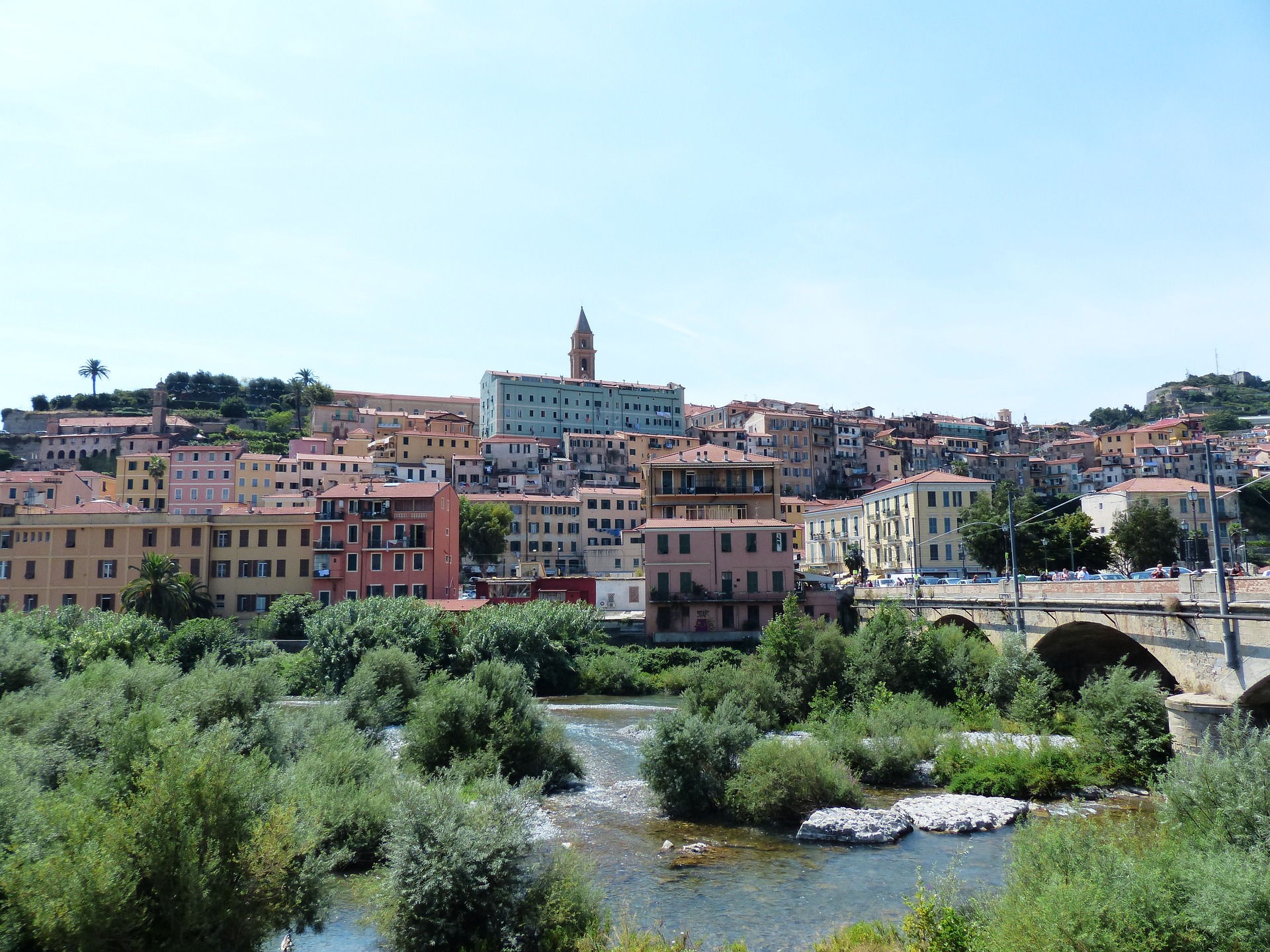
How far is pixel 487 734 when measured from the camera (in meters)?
26.8

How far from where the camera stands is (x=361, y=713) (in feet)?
Answer: 105

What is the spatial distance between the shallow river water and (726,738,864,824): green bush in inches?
28.1

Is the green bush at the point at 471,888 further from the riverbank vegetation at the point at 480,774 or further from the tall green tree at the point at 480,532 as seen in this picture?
the tall green tree at the point at 480,532

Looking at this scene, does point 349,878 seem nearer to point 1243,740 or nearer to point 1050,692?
point 1243,740

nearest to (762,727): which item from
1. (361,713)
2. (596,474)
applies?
(361,713)

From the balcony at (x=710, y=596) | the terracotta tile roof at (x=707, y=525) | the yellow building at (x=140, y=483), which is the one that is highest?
the yellow building at (x=140, y=483)

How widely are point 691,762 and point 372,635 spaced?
2563 cm

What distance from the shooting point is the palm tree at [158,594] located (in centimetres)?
5588

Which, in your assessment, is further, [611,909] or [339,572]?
[339,572]

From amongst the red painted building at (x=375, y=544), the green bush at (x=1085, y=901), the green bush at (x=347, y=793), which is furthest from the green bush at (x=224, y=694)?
the red painted building at (x=375, y=544)

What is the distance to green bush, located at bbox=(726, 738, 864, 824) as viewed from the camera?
2331 cm

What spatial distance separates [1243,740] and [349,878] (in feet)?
70.9

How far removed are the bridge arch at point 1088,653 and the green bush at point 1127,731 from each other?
396 centimetres

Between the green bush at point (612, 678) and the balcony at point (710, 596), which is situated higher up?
the balcony at point (710, 596)
